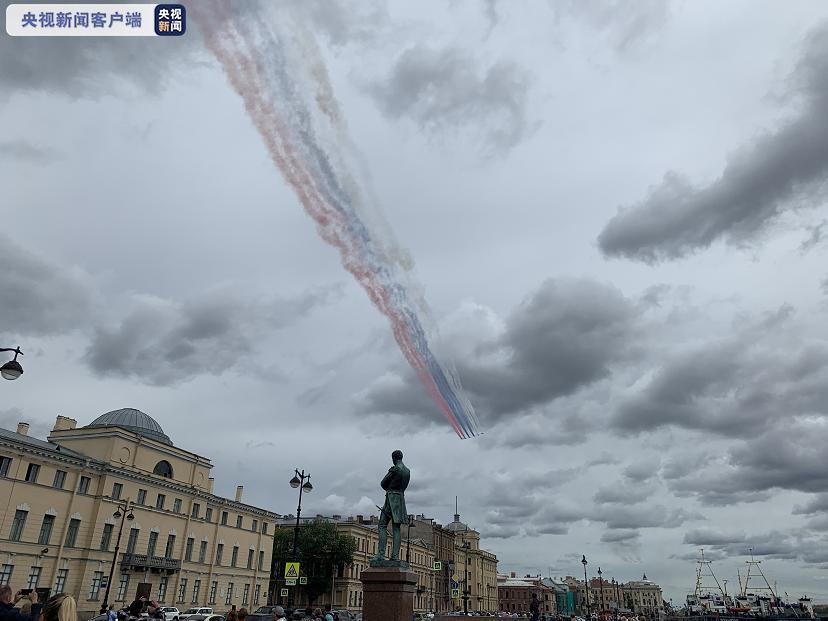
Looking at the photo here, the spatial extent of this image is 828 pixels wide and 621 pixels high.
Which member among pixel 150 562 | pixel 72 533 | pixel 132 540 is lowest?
pixel 150 562

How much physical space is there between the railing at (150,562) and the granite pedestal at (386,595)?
39.9m

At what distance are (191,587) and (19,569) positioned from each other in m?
18.1

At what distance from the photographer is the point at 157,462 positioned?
178ft

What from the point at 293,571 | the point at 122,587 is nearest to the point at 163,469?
the point at 122,587

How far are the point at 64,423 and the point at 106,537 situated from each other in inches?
483

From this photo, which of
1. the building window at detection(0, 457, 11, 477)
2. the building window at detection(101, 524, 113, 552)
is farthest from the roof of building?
the building window at detection(101, 524, 113, 552)

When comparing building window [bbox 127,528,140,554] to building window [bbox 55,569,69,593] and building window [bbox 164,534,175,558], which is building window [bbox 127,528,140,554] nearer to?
building window [bbox 164,534,175,558]

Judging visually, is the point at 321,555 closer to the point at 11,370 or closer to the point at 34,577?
the point at 34,577

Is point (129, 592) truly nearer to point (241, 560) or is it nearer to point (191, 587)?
point (191, 587)

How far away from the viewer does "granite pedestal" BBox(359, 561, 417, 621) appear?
1666cm

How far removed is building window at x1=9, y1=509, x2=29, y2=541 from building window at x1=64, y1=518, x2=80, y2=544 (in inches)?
144

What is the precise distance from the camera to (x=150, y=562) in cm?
5050

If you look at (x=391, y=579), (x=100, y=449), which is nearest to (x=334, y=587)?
(x=100, y=449)

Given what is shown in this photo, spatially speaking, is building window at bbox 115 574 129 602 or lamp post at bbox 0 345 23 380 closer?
lamp post at bbox 0 345 23 380
